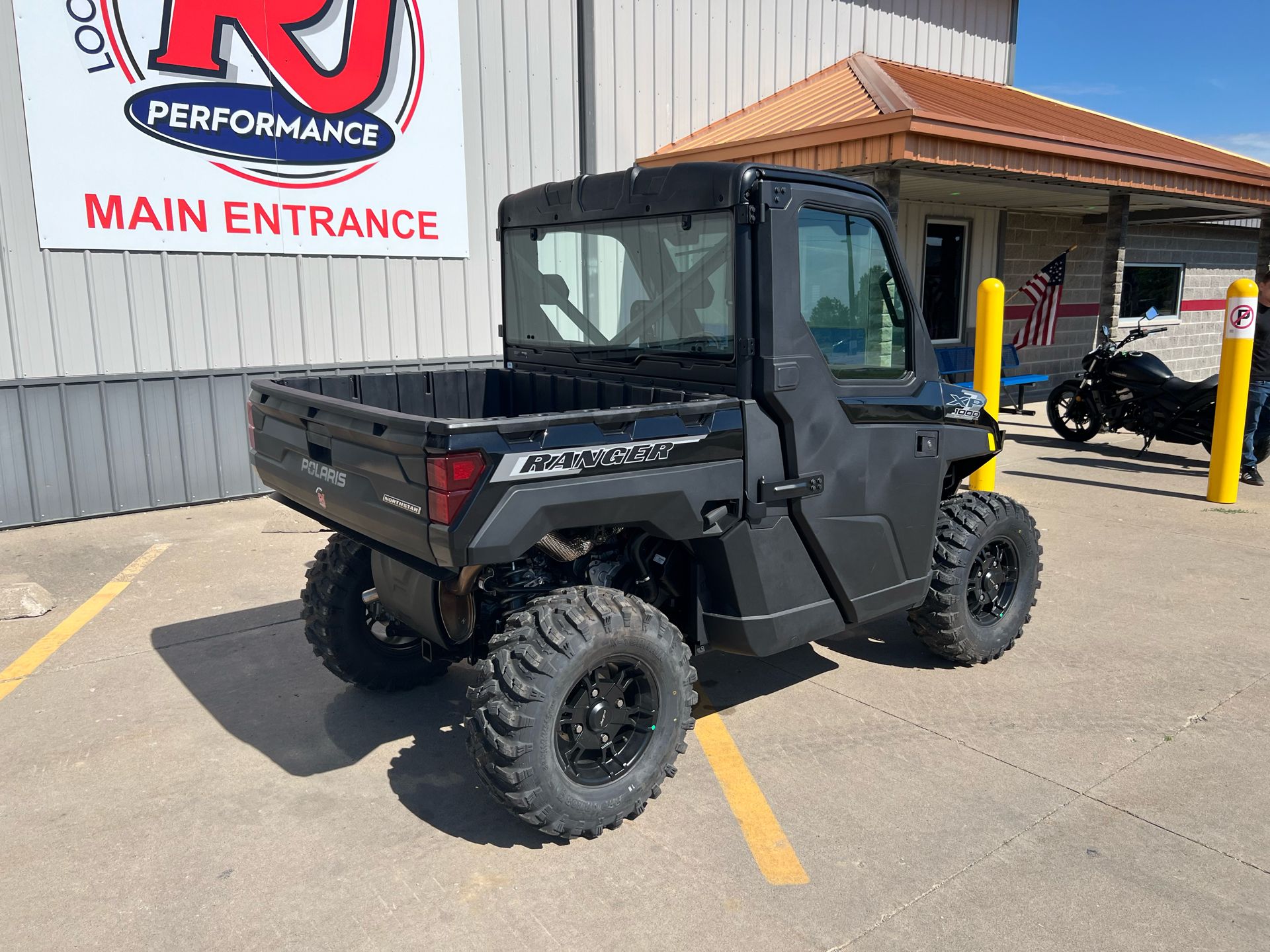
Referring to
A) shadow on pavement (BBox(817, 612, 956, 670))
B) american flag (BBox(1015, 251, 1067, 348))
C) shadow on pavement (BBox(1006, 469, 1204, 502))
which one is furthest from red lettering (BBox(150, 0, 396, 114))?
american flag (BBox(1015, 251, 1067, 348))

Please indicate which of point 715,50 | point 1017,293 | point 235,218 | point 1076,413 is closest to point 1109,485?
point 1076,413

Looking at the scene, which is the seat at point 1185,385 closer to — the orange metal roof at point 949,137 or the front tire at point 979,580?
the orange metal roof at point 949,137

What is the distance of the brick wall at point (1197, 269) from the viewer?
1858 centimetres

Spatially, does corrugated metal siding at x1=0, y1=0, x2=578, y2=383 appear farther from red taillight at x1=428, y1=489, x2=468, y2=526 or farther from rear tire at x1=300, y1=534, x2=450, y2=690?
red taillight at x1=428, y1=489, x2=468, y2=526

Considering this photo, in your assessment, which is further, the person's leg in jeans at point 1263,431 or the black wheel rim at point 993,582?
the person's leg in jeans at point 1263,431

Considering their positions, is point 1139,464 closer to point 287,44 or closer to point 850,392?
point 850,392

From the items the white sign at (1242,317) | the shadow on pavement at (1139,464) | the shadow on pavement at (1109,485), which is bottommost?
the shadow on pavement at (1109,485)

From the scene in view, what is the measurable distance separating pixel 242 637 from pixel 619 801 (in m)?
2.95

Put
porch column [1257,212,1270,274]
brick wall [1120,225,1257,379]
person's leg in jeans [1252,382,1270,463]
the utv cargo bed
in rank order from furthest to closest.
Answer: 1. brick wall [1120,225,1257,379]
2. porch column [1257,212,1270,274]
3. person's leg in jeans [1252,382,1270,463]
4. the utv cargo bed

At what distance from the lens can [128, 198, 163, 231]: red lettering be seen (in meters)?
7.77

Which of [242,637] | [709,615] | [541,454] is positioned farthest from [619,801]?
[242,637]

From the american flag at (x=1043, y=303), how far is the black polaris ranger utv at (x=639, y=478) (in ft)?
39.3

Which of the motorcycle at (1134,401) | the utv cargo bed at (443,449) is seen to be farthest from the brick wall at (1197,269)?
the utv cargo bed at (443,449)

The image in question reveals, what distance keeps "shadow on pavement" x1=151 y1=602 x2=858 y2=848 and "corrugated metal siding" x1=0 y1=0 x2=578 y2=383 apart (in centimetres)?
340
